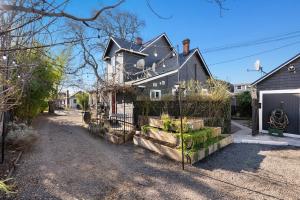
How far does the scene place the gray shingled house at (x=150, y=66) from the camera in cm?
1473

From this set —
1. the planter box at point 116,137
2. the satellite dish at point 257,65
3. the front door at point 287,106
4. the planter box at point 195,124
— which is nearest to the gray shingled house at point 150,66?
the planter box at point 116,137

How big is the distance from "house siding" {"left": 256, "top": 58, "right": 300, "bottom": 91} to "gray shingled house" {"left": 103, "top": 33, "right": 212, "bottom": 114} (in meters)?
5.77

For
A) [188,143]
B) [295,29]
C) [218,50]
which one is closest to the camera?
[188,143]

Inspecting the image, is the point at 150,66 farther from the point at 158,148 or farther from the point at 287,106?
the point at 158,148

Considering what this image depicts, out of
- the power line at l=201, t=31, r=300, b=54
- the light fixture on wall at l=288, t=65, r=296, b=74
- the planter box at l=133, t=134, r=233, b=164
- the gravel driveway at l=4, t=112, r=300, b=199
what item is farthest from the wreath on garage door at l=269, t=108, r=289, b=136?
the power line at l=201, t=31, r=300, b=54

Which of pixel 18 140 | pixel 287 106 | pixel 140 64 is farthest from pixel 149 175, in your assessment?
→ pixel 140 64

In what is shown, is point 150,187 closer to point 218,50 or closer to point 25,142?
point 25,142

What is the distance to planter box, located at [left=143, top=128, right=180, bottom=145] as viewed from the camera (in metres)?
6.93

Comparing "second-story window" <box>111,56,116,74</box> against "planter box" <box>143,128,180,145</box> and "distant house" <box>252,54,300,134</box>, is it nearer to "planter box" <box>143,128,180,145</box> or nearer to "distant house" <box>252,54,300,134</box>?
"planter box" <box>143,128,180,145</box>

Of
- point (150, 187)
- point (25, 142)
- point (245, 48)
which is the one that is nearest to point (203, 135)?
point (150, 187)

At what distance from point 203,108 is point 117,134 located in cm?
471

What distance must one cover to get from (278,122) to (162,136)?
21.5 feet

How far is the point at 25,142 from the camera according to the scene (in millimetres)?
7379

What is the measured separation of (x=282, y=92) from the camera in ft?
33.0
